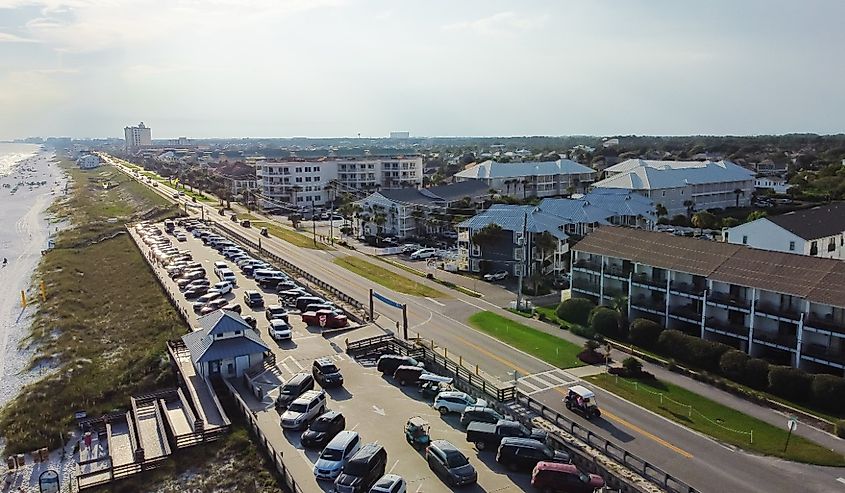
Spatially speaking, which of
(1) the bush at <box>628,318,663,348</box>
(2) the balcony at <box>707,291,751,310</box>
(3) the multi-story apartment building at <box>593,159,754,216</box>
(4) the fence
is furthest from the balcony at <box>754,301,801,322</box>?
(3) the multi-story apartment building at <box>593,159,754,216</box>

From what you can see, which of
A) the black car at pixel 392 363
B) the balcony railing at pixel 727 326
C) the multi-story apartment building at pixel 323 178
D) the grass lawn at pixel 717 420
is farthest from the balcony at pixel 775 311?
the multi-story apartment building at pixel 323 178

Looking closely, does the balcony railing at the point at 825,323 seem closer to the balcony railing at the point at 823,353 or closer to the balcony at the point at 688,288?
the balcony railing at the point at 823,353

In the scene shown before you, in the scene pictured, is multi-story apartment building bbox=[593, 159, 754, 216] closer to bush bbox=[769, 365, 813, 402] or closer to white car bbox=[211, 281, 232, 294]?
white car bbox=[211, 281, 232, 294]

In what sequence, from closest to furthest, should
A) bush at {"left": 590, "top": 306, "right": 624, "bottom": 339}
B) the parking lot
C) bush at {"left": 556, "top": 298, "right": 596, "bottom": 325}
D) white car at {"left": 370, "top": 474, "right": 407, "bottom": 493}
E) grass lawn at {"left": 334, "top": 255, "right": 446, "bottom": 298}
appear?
1. white car at {"left": 370, "top": 474, "right": 407, "bottom": 493}
2. the parking lot
3. bush at {"left": 590, "top": 306, "right": 624, "bottom": 339}
4. bush at {"left": 556, "top": 298, "right": 596, "bottom": 325}
5. grass lawn at {"left": 334, "top": 255, "right": 446, "bottom": 298}

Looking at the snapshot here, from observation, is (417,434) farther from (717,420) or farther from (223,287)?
(223,287)

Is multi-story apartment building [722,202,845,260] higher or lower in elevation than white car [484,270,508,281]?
higher
